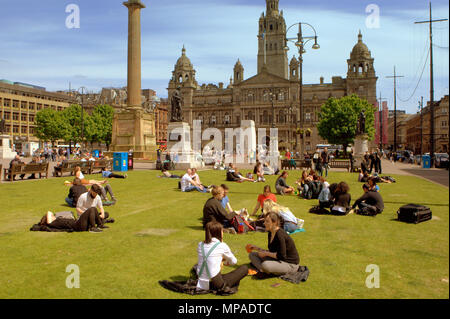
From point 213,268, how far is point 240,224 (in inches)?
138

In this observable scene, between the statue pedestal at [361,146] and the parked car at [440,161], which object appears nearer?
the statue pedestal at [361,146]

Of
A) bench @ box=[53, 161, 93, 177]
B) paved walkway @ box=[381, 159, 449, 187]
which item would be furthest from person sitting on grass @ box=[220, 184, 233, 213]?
bench @ box=[53, 161, 93, 177]

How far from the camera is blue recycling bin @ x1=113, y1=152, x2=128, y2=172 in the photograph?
25.6 meters

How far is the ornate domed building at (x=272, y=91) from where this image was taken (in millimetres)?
101312

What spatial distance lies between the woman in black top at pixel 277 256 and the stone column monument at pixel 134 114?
28.8 meters

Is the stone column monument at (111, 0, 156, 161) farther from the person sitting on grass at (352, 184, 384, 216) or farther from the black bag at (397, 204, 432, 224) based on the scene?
the black bag at (397, 204, 432, 224)

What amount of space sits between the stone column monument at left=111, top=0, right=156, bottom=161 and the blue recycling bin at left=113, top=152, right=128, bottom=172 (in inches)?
312

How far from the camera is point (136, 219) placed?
34.3ft

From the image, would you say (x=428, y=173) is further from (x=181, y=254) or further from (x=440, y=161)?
(x=181, y=254)

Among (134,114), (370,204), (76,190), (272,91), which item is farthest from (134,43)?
(272,91)

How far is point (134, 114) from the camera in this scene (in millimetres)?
A: 33531

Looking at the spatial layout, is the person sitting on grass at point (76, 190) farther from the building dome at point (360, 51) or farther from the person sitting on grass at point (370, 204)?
the building dome at point (360, 51)

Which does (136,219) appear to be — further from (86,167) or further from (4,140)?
(4,140)

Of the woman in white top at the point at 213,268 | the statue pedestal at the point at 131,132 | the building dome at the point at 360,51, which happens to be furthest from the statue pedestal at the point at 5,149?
the building dome at the point at 360,51
